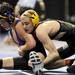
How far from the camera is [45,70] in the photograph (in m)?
5.15

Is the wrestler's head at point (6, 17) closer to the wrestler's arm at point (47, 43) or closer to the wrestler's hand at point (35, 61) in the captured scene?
the wrestler's arm at point (47, 43)

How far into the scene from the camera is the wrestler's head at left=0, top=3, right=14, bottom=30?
467 centimetres

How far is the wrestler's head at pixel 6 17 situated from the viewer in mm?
4668

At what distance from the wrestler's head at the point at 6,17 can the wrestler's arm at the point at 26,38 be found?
5.3 inches

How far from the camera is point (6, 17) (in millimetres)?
4738

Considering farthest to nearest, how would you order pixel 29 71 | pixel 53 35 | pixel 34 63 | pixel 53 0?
pixel 53 0 < pixel 29 71 < pixel 53 35 < pixel 34 63

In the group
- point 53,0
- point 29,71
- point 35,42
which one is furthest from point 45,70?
point 53,0

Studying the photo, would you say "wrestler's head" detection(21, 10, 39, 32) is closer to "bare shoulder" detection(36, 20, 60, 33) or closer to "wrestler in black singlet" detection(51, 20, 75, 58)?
"bare shoulder" detection(36, 20, 60, 33)

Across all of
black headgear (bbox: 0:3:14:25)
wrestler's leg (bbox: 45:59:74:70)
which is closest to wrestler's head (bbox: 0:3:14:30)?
black headgear (bbox: 0:3:14:25)

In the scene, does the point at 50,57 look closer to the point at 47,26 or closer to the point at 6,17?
the point at 47,26

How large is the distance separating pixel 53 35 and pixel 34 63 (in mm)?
486

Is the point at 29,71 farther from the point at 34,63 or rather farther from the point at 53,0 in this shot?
the point at 53,0

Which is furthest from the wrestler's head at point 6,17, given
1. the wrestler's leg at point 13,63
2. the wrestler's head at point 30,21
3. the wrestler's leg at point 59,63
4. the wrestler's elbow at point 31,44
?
the wrestler's leg at point 59,63

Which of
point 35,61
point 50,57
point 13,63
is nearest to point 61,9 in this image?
point 13,63
